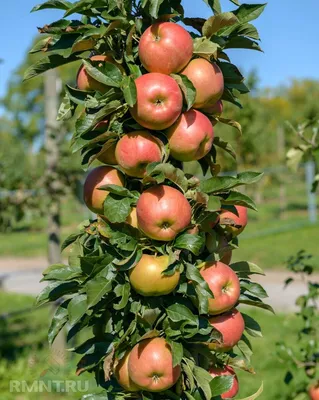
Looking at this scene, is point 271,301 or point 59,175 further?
point 271,301

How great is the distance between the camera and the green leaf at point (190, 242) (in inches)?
51.9

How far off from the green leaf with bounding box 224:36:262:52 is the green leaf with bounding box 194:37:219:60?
9 cm

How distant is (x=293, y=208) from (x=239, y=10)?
18773mm

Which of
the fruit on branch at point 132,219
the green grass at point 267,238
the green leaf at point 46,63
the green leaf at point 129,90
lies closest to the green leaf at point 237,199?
the fruit on branch at point 132,219

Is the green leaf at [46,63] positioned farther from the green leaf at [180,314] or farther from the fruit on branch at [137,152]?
the green leaf at [180,314]

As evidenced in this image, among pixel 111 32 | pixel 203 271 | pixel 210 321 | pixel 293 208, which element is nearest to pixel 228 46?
pixel 111 32

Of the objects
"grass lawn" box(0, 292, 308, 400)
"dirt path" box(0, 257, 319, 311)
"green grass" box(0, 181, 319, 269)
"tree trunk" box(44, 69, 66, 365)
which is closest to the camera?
"grass lawn" box(0, 292, 308, 400)

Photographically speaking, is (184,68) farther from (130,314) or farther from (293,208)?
(293,208)

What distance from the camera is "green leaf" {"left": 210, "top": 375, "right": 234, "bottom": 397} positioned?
1.37m

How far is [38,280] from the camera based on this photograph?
10766mm

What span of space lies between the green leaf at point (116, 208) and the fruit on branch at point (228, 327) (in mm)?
372

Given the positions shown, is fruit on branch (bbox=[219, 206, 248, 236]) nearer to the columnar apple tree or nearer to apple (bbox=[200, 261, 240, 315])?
the columnar apple tree

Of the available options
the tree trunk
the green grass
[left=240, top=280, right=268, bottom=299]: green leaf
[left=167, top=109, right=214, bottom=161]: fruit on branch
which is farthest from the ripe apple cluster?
the green grass

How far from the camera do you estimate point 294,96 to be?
4825cm
